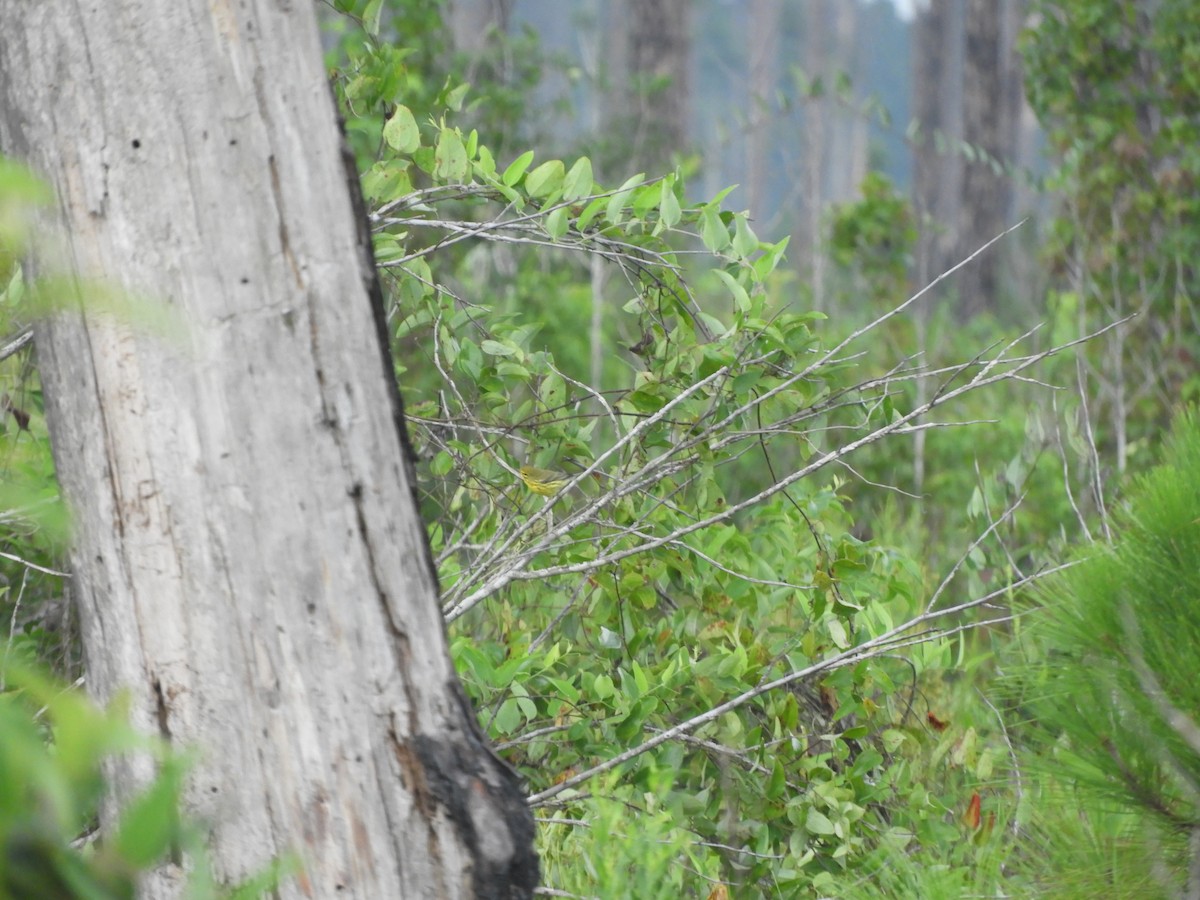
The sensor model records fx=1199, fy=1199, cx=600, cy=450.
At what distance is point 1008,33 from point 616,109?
1676cm

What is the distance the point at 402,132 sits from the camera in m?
2.45

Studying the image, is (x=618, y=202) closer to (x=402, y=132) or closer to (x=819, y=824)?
(x=402, y=132)

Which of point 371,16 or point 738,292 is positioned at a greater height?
point 371,16

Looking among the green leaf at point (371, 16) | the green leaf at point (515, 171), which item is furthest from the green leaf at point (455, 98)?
the green leaf at point (515, 171)

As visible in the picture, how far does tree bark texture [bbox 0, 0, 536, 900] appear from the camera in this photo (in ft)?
4.78

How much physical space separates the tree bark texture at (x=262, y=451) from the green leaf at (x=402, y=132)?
916 millimetres

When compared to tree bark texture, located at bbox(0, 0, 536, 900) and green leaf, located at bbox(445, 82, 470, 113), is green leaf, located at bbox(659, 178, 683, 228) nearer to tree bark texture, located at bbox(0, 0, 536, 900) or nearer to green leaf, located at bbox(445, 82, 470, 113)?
green leaf, located at bbox(445, 82, 470, 113)

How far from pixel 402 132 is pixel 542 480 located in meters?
0.77

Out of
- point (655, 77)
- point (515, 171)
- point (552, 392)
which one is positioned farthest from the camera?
point (655, 77)

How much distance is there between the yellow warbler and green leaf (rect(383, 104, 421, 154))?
0.70 m

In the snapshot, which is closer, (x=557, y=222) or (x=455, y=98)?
(x=557, y=222)

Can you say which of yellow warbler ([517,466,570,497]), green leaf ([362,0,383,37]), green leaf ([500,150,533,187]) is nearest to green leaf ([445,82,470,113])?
green leaf ([362,0,383,37])

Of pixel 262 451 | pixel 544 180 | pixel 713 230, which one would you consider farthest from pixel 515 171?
pixel 262 451

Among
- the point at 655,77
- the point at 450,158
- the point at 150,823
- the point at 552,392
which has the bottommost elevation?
the point at 552,392
